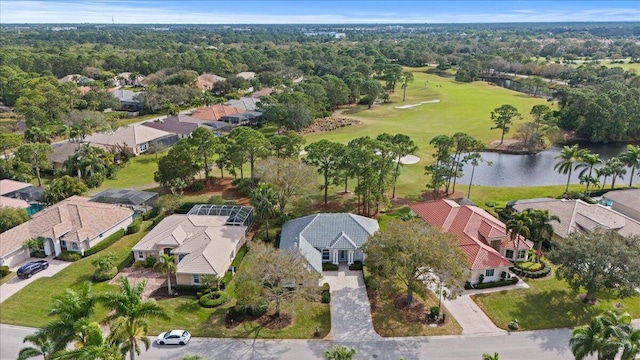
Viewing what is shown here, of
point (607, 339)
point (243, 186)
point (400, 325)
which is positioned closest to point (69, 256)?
point (243, 186)

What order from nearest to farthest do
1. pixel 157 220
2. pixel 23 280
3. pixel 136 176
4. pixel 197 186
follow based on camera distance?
1. pixel 23 280
2. pixel 157 220
3. pixel 197 186
4. pixel 136 176

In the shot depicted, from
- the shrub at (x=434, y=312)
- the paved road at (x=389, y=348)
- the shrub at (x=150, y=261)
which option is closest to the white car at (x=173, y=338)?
the paved road at (x=389, y=348)

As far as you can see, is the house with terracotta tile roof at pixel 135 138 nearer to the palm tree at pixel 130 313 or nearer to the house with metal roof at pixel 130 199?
the house with metal roof at pixel 130 199

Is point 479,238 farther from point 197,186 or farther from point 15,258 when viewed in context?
point 15,258

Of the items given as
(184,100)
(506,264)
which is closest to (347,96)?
(184,100)

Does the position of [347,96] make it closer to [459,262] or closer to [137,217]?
[137,217]
